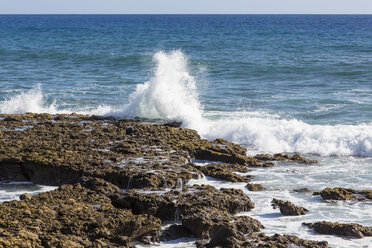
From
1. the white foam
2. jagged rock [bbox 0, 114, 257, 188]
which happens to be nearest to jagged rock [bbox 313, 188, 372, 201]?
jagged rock [bbox 0, 114, 257, 188]

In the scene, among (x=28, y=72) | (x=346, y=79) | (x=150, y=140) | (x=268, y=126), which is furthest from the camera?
(x=28, y=72)

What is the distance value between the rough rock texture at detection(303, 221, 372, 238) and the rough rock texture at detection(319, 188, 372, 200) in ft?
5.05

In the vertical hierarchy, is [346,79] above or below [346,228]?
above

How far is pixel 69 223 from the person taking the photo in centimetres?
790

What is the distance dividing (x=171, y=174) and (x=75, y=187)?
5.99ft

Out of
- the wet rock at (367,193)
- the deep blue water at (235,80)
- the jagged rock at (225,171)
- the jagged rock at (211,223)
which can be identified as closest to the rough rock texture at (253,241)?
the jagged rock at (211,223)

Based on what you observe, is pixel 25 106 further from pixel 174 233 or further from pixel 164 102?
pixel 174 233

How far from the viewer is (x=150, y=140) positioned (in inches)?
498

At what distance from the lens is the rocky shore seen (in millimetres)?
7844

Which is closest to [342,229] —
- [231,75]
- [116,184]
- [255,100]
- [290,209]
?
[290,209]

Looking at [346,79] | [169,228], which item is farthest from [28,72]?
[169,228]

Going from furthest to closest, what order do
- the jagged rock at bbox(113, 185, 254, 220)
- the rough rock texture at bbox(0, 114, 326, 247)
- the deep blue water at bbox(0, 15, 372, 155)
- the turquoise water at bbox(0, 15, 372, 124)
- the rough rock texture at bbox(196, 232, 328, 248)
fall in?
the turquoise water at bbox(0, 15, 372, 124) < the deep blue water at bbox(0, 15, 372, 155) < the jagged rock at bbox(113, 185, 254, 220) < the rough rock texture at bbox(0, 114, 326, 247) < the rough rock texture at bbox(196, 232, 328, 248)

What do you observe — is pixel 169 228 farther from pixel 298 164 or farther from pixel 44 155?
pixel 298 164

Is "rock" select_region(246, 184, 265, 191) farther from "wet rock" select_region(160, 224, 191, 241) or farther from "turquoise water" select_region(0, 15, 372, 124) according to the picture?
"turquoise water" select_region(0, 15, 372, 124)
